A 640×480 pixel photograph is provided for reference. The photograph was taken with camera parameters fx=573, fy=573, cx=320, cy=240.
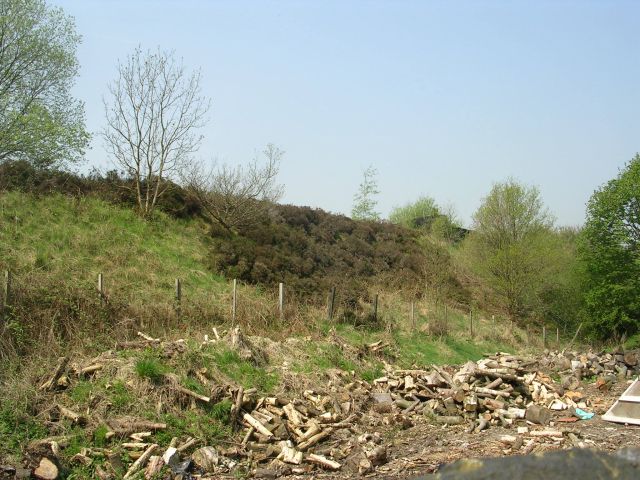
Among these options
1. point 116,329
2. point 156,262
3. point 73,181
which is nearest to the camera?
point 116,329

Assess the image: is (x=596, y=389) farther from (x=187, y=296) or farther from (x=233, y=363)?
(x=187, y=296)

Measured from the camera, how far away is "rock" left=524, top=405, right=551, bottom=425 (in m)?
12.0

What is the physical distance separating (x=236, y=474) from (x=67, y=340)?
246 inches

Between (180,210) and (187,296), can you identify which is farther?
(180,210)

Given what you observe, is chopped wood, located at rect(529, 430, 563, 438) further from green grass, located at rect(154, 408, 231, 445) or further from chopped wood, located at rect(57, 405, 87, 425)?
chopped wood, located at rect(57, 405, 87, 425)

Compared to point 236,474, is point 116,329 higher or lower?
higher

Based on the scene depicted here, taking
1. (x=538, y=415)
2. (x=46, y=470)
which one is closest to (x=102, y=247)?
(x=46, y=470)

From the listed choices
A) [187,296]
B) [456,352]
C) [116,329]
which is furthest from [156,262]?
[456,352]

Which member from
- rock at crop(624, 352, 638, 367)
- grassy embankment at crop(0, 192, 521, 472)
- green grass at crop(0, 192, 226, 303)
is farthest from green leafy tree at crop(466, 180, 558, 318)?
green grass at crop(0, 192, 226, 303)

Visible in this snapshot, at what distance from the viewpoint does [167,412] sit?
10547mm

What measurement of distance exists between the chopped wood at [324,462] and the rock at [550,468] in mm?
7402

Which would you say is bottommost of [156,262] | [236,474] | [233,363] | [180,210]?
[236,474]

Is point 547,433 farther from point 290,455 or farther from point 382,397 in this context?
point 290,455

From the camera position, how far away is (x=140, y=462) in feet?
29.6
